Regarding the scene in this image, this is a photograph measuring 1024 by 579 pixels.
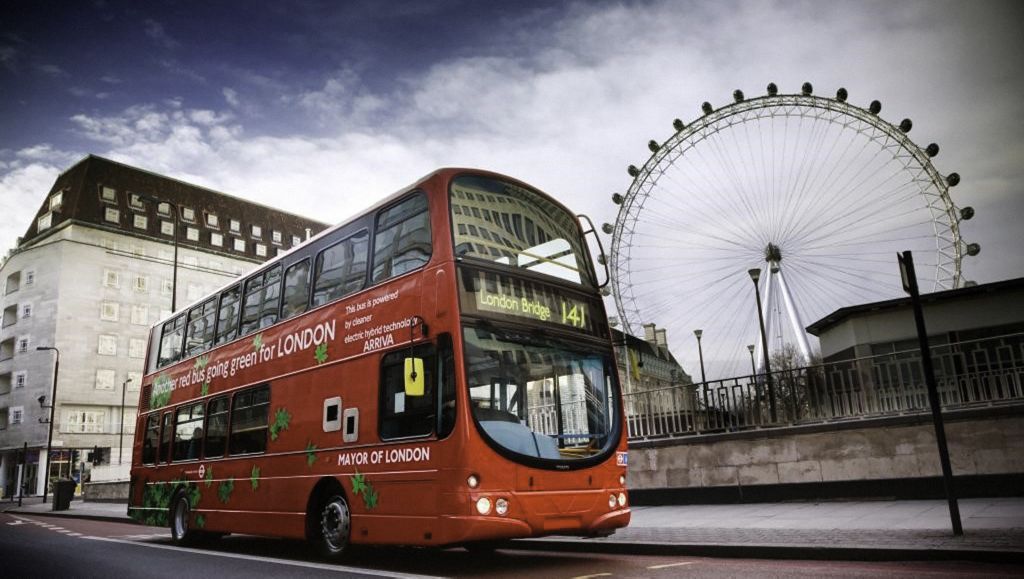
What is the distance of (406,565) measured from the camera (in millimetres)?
8492

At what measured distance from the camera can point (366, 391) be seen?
8781mm

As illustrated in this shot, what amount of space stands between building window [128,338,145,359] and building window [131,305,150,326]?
4.90 feet

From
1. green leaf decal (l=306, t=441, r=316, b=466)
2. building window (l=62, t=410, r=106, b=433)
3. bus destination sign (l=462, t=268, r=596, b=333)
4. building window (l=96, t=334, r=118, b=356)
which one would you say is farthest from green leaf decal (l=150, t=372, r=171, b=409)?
building window (l=96, t=334, r=118, b=356)

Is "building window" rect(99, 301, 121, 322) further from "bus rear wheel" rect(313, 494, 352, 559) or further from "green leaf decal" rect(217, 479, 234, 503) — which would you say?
"bus rear wheel" rect(313, 494, 352, 559)

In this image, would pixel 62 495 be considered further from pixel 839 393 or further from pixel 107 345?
pixel 839 393

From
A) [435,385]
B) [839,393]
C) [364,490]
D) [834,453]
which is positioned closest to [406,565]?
[364,490]

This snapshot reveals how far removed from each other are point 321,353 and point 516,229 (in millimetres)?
3337

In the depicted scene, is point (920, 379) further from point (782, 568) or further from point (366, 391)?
point (366, 391)

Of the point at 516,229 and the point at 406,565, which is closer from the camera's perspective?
the point at 406,565

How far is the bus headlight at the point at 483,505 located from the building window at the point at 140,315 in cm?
6253

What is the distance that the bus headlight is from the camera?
7113 mm

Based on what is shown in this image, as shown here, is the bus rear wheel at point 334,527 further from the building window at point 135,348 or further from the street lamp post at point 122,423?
the building window at point 135,348

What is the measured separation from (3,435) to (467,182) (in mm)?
63898

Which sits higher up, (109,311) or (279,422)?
(109,311)
